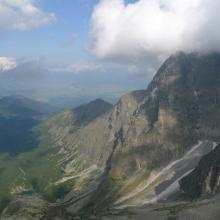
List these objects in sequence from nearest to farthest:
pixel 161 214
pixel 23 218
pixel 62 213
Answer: pixel 23 218, pixel 62 213, pixel 161 214

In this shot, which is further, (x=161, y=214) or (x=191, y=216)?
(x=161, y=214)

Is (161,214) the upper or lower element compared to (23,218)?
lower

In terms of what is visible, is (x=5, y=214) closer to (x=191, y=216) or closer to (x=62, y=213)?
(x=62, y=213)

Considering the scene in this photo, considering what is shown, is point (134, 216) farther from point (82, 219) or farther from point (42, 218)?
point (42, 218)

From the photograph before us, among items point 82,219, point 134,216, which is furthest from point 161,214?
point 82,219

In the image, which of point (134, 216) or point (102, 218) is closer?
point (102, 218)

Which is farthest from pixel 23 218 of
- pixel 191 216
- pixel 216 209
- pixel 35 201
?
pixel 216 209

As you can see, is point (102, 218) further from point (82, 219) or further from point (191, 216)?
point (191, 216)

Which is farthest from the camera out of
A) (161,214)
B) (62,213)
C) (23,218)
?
(161,214)

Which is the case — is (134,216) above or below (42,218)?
below
